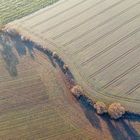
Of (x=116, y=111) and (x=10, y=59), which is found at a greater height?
(x=10, y=59)

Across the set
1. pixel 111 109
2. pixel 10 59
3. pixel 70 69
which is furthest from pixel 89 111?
pixel 10 59

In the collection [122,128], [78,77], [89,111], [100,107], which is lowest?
[122,128]

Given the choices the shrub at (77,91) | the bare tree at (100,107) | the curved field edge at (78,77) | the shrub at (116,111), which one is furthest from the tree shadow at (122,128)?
the shrub at (77,91)

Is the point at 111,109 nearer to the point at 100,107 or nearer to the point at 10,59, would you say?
the point at 100,107

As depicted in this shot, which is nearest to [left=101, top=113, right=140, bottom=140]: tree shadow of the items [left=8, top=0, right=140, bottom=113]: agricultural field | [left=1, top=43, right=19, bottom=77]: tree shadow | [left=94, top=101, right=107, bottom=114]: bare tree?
[left=94, top=101, right=107, bottom=114]: bare tree

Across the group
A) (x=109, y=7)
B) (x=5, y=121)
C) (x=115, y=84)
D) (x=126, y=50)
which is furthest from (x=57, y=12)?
(x=5, y=121)

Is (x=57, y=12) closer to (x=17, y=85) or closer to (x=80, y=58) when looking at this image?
(x=80, y=58)

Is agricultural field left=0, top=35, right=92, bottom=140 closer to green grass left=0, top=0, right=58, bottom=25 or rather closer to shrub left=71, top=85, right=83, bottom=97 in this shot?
shrub left=71, top=85, right=83, bottom=97
